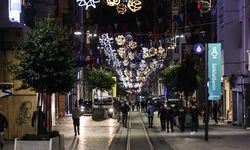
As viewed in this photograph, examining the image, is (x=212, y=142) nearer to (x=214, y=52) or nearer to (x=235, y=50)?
(x=214, y=52)

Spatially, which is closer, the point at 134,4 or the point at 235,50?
the point at 134,4

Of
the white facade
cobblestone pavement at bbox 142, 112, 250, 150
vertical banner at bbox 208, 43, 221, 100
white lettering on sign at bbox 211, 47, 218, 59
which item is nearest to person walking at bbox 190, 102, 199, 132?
cobblestone pavement at bbox 142, 112, 250, 150

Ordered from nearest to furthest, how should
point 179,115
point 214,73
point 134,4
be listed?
1. point 134,4
2. point 179,115
3. point 214,73

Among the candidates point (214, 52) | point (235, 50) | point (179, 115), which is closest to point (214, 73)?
point (214, 52)

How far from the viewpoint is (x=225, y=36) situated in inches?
1823

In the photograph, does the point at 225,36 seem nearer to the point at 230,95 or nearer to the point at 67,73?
the point at 230,95

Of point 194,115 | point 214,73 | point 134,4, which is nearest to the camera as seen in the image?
point 134,4

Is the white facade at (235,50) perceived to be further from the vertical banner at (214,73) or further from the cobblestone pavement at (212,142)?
the cobblestone pavement at (212,142)

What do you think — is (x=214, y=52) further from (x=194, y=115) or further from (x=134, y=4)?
(x=134, y=4)

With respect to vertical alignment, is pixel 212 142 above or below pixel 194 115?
below

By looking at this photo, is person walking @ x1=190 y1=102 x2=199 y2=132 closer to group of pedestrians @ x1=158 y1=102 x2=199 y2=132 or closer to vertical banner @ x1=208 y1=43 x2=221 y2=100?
group of pedestrians @ x1=158 y1=102 x2=199 y2=132

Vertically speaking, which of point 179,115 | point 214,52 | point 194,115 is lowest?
point 179,115

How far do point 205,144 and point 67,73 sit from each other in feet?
28.7

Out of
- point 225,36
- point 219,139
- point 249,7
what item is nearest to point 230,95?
point 225,36
